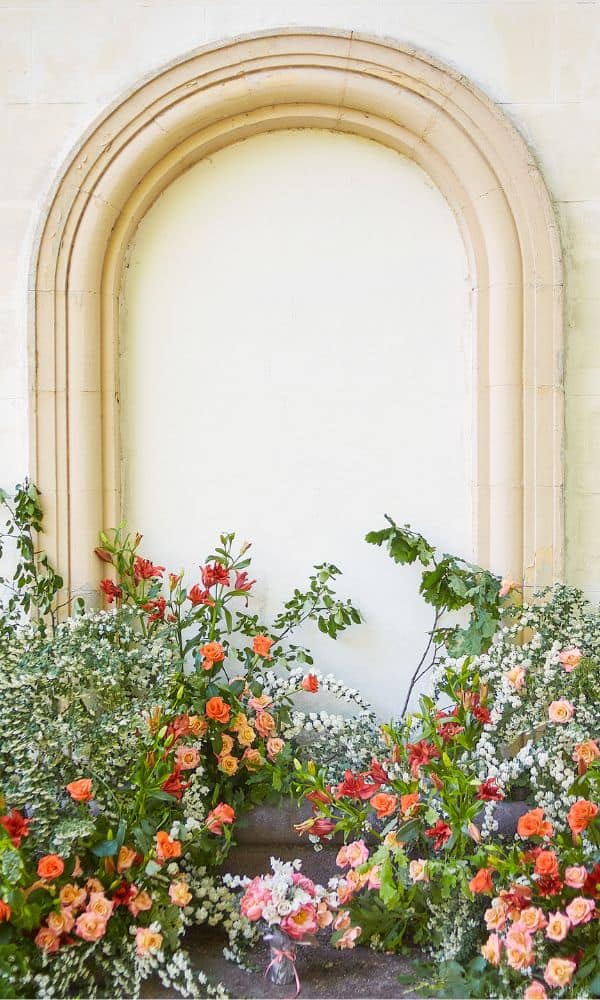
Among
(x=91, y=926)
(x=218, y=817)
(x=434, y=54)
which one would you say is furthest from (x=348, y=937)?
(x=434, y=54)

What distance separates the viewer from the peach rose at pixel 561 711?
2.25 m

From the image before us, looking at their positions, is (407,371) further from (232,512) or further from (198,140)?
(198,140)

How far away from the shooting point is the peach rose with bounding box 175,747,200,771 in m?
2.34

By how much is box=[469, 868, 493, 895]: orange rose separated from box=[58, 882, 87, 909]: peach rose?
1029 mm

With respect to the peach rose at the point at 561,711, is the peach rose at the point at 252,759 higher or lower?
lower

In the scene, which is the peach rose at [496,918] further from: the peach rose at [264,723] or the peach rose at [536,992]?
the peach rose at [264,723]

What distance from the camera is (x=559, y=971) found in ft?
6.03

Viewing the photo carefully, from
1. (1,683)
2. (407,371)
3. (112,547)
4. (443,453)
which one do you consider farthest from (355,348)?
(1,683)

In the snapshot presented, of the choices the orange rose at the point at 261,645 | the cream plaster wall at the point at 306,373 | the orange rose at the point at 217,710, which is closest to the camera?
the orange rose at the point at 217,710

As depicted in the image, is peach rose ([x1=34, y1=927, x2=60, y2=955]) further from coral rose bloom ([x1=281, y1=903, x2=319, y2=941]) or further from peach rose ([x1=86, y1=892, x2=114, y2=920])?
coral rose bloom ([x1=281, y1=903, x2=319, y2=941])

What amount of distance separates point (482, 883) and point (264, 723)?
83cm

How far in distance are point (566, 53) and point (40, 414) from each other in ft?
7.57

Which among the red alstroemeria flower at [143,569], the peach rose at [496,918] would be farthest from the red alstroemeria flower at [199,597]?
the peach rose at [496,918]

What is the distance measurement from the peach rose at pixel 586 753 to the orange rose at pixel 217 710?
107 centimetres
